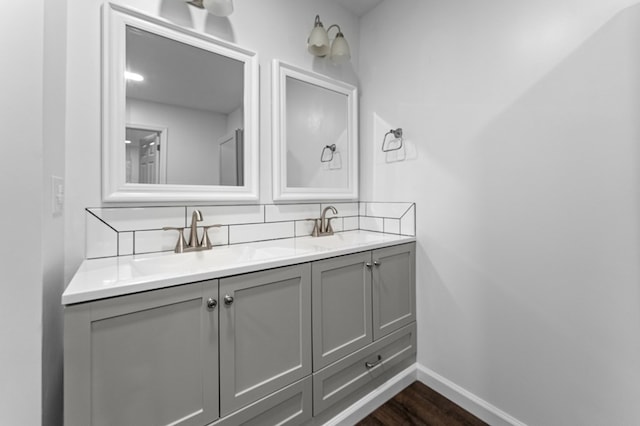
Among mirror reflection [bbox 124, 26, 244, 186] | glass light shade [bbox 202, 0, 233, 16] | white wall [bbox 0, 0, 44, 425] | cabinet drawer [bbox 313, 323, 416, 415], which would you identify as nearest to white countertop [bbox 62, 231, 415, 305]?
white wall [bbox 0, 0, 44, 425]

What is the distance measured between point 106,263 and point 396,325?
4.75 feet

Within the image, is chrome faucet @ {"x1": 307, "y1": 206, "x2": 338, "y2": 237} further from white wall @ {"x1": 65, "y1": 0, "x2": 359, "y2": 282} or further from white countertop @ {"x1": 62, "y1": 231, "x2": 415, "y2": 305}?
Result: white wall @ {"x1": 65, "y1": 0, "x2": 359, "y2": 282}

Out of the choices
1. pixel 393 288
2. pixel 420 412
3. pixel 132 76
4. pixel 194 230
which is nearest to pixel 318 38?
pixel 132 76

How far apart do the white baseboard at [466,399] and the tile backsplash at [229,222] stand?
0.85 m

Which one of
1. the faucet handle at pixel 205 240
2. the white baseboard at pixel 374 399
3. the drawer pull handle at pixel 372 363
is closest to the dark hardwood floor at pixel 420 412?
the white baseboard at pixel 374 399

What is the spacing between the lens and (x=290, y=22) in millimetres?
1720

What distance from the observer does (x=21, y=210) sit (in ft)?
2.47

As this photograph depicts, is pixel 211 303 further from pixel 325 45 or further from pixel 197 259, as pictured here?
pixel 325 45

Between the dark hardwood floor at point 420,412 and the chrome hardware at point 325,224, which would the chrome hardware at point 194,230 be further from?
the dark hardwood floor at point 420,412

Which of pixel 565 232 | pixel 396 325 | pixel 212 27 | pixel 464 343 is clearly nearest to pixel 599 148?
pixel 565 232

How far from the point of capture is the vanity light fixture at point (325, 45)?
1674mm

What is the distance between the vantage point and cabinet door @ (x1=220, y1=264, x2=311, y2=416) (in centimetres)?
97

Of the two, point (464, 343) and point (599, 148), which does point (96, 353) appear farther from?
point (599, 148)

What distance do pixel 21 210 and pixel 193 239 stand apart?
62 cm
